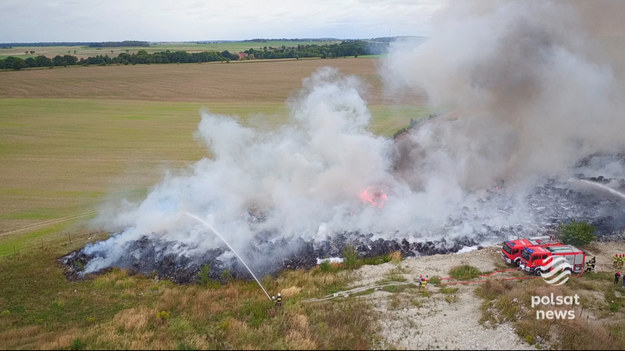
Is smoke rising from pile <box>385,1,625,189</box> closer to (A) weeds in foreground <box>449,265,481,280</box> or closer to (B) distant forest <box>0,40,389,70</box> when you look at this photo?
(A) weeds in foreground <box>449,265,481,280</box>

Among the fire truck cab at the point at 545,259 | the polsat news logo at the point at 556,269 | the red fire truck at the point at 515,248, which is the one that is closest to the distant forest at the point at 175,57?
the red fire truck at the point at 515,248

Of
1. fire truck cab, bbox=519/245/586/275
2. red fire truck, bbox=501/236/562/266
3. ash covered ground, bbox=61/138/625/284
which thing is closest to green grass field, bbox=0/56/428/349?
ash covered ground, bbox=61/138/625/284

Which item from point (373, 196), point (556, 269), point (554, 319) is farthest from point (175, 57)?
point (554, 319)

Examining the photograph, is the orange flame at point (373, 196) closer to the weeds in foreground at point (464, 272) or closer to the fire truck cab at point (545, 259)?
the weeds in foreground at point (464, 272)

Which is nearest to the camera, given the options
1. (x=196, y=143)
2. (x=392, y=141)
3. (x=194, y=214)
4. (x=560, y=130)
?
(x=194, y=214)

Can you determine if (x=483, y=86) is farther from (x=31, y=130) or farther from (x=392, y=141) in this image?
(x=31, y=130)

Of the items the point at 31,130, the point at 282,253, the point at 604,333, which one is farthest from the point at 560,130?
the point at 31,130
